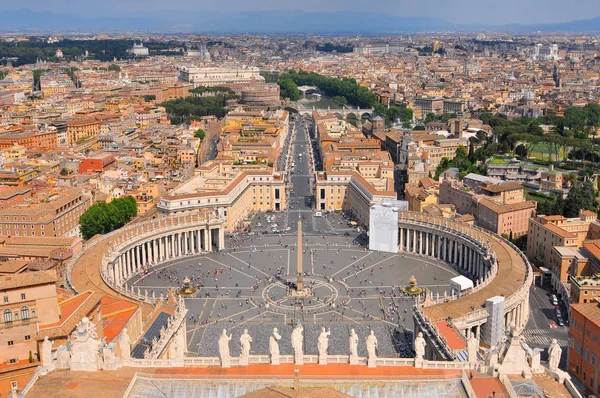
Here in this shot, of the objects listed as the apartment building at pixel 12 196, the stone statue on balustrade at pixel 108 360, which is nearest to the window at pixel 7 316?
the stone statue on balustrade at pixel 108 360

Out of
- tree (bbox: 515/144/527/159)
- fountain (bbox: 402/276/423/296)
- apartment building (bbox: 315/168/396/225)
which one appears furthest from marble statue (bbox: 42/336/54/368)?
tree (bbox: 515/144/527/159)

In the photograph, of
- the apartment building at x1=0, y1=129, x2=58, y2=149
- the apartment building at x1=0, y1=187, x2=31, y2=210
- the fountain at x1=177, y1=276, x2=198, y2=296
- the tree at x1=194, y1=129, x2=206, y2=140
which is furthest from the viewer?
the tree at x1=194, y1=129, x2=206, y2=140

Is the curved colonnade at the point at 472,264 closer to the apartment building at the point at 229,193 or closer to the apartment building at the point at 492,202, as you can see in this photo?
the apartment building at the point at 492,202

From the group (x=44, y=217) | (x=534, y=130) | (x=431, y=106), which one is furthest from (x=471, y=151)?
(x=44, y=217)

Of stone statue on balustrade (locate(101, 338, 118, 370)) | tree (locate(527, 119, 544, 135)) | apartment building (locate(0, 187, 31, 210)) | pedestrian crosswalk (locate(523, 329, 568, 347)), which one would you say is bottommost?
pedestrian crosswalk (locate(523, 329, 568, 347))

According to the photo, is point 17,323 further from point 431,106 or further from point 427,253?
point 431,106

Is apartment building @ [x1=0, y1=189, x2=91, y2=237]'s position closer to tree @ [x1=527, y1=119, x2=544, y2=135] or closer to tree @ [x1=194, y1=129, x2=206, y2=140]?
tree @ [x1=194, y1=129, x2=206, y2=140]
